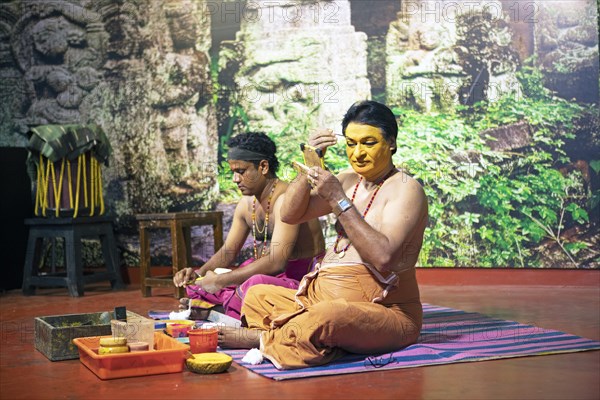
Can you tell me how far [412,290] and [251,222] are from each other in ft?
5.07

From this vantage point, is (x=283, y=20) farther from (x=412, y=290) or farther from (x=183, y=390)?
(x=183, y=390)

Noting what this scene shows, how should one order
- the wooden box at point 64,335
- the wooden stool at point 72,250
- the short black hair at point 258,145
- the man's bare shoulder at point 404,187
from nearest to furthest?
1. the man's bare shoulder at point 404,187
2. the wooden box at point 64,335
3. the short black hair at point 258,145
4. the wooden stool at point 72,250

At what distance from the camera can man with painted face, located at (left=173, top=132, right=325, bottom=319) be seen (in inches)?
187

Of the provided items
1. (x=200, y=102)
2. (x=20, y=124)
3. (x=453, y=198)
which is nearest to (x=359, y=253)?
(x=453, y=198)

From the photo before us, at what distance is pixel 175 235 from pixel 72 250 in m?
0.95

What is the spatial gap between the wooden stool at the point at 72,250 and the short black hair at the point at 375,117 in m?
3.70

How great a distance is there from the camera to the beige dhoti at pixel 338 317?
12.1 feet

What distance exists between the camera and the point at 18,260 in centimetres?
766

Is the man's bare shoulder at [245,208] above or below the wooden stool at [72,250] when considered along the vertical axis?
above

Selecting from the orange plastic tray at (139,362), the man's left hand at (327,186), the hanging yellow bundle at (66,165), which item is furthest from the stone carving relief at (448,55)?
the orange plastic tray at (139,362)

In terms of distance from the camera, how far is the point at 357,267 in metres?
3.90

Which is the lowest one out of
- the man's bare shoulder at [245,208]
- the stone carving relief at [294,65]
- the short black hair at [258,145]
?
the man's bare shoulder at [245,208]

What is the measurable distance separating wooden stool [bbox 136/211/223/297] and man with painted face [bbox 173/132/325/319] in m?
1.40

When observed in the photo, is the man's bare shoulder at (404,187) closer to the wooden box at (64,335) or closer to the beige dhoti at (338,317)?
the beige dhoti at (338,317)
